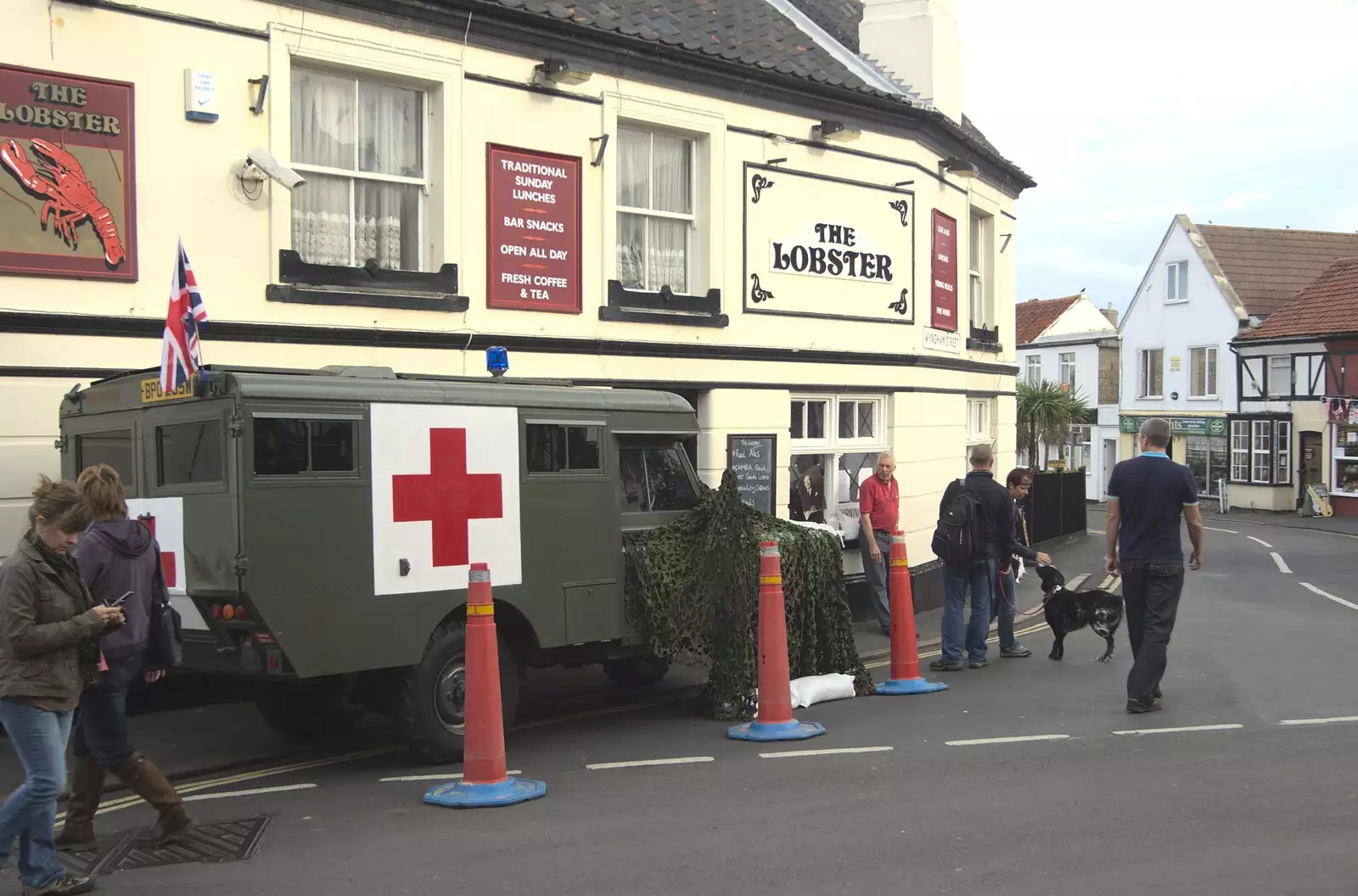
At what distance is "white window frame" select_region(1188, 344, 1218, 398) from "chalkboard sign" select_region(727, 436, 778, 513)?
36620 mm

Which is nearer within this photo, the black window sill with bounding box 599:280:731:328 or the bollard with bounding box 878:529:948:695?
the bollard with bounding box 878:529:948:695

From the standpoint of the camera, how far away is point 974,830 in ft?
20.1

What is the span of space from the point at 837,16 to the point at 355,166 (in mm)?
9551

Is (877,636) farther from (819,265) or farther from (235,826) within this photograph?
(235,826)

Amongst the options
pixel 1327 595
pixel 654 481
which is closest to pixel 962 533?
pixel 654 481

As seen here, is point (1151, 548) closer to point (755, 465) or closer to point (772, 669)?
point (772, 669)

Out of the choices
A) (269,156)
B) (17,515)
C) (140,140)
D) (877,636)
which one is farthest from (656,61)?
(17,515)

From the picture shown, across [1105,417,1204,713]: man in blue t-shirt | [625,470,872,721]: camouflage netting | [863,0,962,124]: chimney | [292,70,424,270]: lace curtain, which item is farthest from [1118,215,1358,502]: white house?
[625,470,872,721]: camouflage netting

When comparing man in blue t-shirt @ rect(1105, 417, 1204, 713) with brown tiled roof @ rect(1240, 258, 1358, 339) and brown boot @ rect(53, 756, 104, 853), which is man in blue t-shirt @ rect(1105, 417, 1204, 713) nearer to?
brown boot @ rect(53, 756, 104, 853)

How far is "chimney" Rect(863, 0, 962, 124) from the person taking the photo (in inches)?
658

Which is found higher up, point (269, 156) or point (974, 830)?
point (269, 156)

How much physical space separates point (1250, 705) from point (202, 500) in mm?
7216

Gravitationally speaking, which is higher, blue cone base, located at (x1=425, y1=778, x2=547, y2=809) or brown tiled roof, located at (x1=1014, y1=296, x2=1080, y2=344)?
brown tiled roof, located at (x1=1014, y1=296, x2=1080, y2=344)

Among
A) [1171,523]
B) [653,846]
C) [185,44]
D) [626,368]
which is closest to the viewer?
[653,846]
